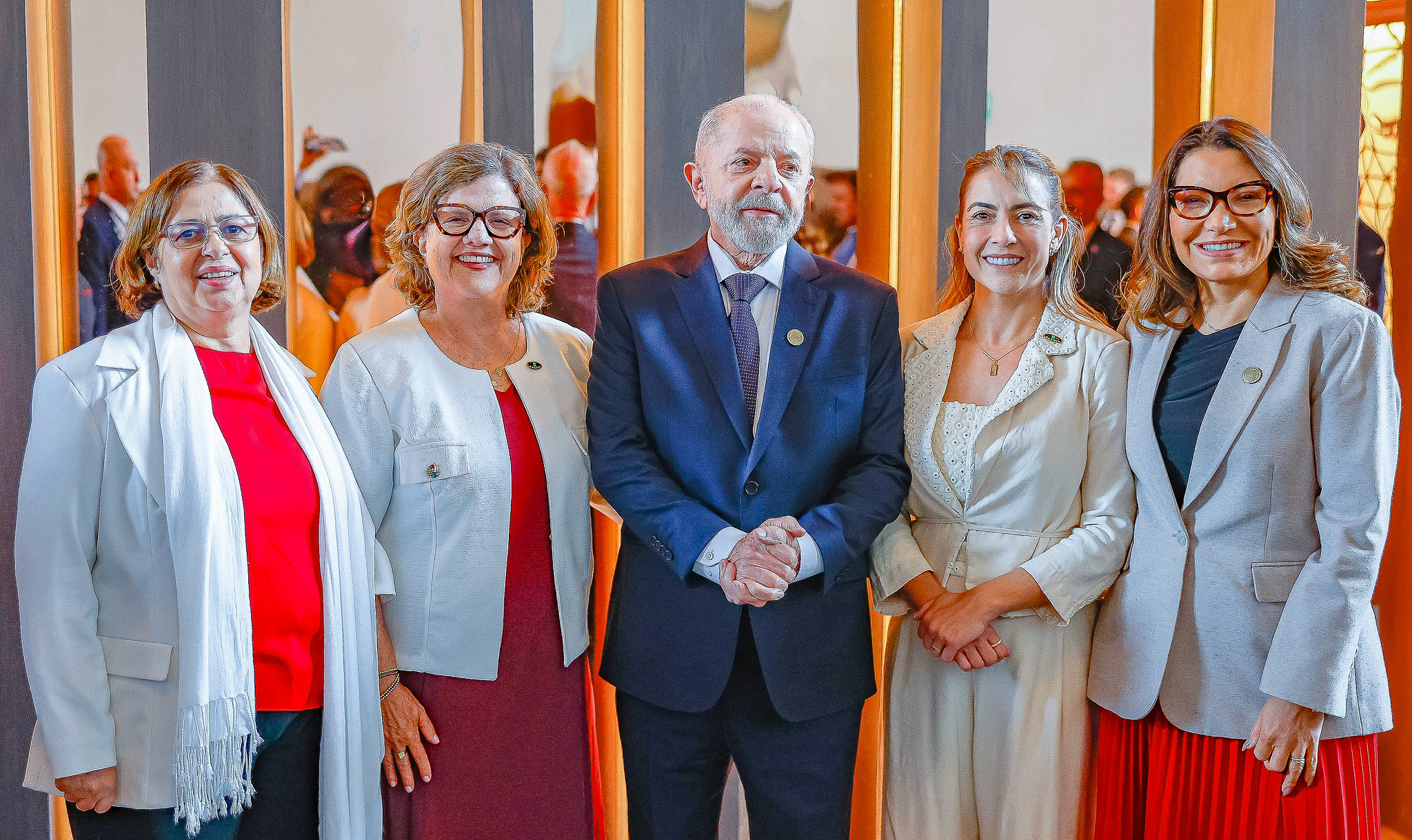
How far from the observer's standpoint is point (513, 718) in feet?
6.84

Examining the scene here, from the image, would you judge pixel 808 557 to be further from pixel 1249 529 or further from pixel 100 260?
pixel 100 260

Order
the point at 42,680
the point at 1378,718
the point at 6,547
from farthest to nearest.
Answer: the point at 6,547 → the point at 1378,718 → the point at 42,680

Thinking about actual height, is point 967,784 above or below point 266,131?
below

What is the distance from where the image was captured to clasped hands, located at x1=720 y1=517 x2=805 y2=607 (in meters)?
1.75

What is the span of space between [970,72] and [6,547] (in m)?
3.10

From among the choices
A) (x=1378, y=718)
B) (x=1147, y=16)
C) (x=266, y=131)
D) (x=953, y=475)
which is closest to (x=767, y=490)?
(x=953, y=475)

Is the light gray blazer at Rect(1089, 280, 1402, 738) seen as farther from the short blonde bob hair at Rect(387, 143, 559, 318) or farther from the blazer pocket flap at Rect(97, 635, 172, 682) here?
the blazer pocket flap at Rect(97, 635, 172, 682)

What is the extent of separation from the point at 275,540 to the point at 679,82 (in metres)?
1.78

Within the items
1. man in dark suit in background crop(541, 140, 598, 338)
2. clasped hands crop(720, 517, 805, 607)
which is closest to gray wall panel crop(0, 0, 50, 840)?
man in dark suit in background crop(541, 140, 598, 338)

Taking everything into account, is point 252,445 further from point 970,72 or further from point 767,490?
point 970,72

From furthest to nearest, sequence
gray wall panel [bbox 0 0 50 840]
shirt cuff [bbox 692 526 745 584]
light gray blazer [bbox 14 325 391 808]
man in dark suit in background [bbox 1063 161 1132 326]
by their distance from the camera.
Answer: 1. man in dark suit in background [bbox 1063 161 1132 326]
2. gray wall panel [bbox 0 0 50 840]
3. shirt cuff [bbox 692 526 745 584]
4. light gray blazer [bbox 14 325 391 808]

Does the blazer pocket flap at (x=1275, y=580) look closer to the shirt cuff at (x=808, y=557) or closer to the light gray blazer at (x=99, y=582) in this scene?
the shirt cuff at (x=808, y=557)

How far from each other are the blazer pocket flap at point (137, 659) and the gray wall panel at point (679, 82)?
1.75 metres

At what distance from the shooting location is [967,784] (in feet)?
6.83
